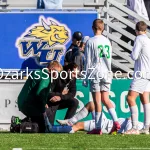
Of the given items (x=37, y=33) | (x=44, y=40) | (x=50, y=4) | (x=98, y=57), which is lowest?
(x=98, y=57)

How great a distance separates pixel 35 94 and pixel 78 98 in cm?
159

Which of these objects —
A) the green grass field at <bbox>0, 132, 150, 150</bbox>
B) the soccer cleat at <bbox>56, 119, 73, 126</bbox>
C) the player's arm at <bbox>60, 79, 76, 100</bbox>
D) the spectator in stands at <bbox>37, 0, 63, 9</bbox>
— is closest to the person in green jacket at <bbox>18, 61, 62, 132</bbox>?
the soccer cleat at <bbox>56, 119, 73, 126</bbox>

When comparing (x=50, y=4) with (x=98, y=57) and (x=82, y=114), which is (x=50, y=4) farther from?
(x=98, y=57)

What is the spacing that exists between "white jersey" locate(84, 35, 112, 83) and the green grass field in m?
1.17

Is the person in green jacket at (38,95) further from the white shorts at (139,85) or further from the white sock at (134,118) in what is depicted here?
the white sock at (134,118)

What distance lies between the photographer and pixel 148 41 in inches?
627

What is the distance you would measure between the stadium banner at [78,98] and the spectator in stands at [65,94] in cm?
50

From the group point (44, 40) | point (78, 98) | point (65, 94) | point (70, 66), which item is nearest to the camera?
point (65, 94)

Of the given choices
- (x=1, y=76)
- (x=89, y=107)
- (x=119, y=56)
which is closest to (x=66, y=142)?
(x=89, y=107)

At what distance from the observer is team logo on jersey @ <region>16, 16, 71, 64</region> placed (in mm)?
19609

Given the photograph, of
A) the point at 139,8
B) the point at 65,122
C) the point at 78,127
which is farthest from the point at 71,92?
the point at 139,8

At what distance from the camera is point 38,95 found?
16.7 m

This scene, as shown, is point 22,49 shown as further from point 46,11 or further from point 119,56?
point 119,56

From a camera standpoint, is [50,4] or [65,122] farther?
[50,4]
